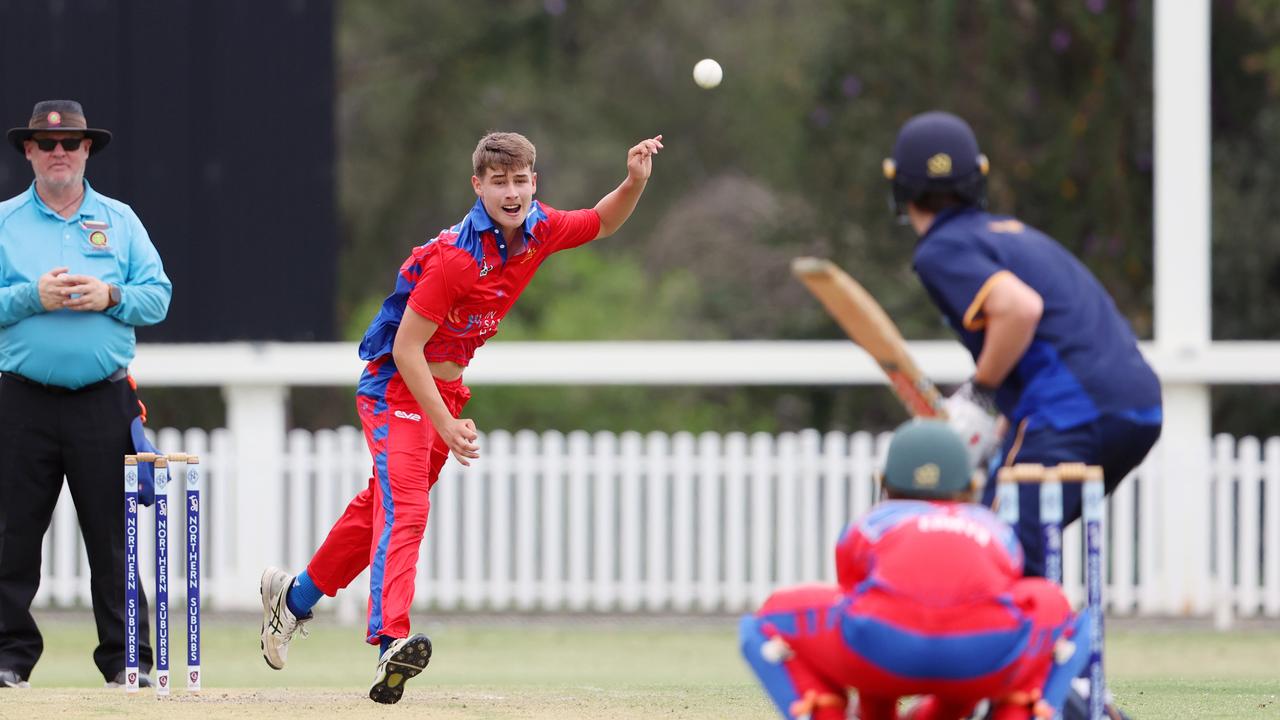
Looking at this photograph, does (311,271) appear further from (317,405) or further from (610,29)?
(610,29)

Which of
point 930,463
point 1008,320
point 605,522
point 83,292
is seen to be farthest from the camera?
point 605,522

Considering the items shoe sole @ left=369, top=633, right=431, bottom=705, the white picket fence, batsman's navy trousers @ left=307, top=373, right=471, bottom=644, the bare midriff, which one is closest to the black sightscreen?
the white picket fence

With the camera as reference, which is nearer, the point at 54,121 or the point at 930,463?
the point at 930,463

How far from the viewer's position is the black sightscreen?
11.8m

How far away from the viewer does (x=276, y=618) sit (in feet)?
21.9

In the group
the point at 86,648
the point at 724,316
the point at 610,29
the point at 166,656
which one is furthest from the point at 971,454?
the point at 610,29

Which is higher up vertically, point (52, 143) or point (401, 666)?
point (52, 143)

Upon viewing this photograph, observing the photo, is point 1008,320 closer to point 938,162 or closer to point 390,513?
point 938,162

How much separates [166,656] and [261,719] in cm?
61

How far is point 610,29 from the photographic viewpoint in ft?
71.8

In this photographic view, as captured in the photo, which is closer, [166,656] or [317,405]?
[166,656]

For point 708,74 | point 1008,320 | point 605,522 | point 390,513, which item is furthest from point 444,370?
point 605,522

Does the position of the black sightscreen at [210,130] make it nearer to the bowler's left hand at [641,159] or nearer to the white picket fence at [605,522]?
the white picket fence at [605,522]

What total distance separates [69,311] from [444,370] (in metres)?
1.46
